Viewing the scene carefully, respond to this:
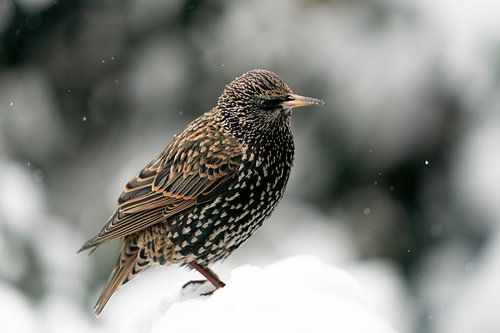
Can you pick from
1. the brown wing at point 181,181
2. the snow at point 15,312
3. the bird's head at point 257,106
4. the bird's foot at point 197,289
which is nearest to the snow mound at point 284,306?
the bird's foot at point 197,289

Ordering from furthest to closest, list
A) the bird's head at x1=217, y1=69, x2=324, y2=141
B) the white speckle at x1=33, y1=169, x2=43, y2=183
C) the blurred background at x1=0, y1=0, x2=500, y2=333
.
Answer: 1. the white speckle at x1=33, y1=169, x2=43, y2=183
2. the blurred background at x1=0, y1=0, x2=500, y2=333
3. the bird's head at x1=217, y1=69, x2=324, y2=141

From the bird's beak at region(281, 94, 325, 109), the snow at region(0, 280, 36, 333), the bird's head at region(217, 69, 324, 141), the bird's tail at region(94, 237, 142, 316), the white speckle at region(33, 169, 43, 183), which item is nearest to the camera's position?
the bird's beak at region(281, 94, 325, 109)

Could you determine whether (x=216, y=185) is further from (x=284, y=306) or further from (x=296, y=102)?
(x=284, y=306)

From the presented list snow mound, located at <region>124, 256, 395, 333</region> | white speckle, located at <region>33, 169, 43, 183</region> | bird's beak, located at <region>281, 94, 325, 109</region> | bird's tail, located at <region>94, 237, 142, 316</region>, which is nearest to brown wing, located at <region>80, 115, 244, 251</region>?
bird's tail, located at <region>94, 237, 142, 316</region>

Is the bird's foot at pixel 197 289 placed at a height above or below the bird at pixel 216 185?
below

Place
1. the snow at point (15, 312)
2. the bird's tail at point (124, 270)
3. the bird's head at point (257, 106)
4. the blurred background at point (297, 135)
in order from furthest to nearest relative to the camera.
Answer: the snow at point (15, 312)
the blurred background at point (297, 135)
the bird's tail at point (124, 270)
the bird's head at point (257, 106)

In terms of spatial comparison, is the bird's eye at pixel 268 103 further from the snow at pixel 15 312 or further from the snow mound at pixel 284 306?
the snow at pixel 15 312

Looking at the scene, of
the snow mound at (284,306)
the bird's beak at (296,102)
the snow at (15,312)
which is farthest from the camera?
the snow at (15,312)

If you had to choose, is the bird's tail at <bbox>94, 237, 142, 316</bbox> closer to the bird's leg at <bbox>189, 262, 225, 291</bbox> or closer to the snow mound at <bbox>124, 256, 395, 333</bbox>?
the bird's leg at <bbox>189, 262, 225, 291</bbox>
